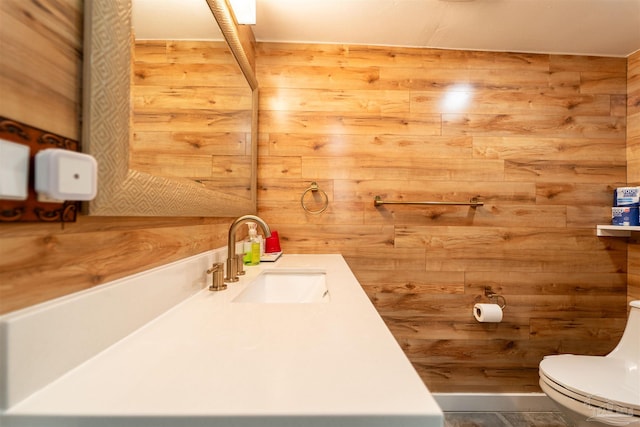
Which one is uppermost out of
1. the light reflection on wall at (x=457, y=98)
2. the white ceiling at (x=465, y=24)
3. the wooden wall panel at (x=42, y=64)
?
the white ceiling at (x=465, y=24)

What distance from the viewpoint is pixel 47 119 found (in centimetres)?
45

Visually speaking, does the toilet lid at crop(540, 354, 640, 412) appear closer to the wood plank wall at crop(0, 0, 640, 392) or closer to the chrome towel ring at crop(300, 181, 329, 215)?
the wood plank wall at crop(0, 0, 640, 392)

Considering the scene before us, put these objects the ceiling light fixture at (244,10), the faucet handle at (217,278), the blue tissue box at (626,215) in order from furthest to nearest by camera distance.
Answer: the blue tissue box at (626,215), the ceiling light fixture at (244,10), the faucet handle at (217,278)

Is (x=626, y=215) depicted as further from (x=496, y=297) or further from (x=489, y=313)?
(x=489, y=313)

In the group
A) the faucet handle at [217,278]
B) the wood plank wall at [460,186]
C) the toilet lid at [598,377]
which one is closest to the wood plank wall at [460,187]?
the wood plank wall at [460,186]

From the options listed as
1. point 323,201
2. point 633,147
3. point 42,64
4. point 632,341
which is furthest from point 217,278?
point 633,147

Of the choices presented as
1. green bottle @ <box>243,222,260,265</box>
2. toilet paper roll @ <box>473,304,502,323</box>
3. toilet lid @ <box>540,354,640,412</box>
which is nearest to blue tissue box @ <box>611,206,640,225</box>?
toilet lid @ <box>540,354,640,412</box>

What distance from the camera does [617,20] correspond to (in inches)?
64.2

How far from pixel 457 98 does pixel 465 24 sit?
1.28ft

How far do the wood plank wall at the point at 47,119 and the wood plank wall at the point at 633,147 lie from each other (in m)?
2.62

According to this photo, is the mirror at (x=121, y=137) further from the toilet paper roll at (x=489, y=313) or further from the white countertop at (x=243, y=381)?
the toilet paper roll at (x=489, y=313)

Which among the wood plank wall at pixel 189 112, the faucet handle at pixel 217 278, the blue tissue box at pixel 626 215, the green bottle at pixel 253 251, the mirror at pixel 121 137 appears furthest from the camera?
the blue tissue box at pixel 626 215

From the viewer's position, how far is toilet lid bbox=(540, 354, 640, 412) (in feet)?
3.95

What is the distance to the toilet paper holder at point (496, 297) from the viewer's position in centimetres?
188
